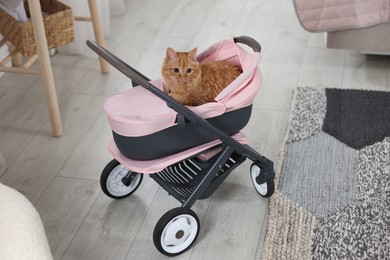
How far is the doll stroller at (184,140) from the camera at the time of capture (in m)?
1.59

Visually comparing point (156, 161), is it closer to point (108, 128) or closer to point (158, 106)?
point (158, 106)

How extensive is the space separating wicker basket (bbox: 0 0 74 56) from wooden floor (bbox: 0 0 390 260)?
30 cm

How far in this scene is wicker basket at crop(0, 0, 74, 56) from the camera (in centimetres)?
214

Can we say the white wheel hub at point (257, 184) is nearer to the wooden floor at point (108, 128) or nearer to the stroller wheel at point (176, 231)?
the wooden floor at point (108, 128)

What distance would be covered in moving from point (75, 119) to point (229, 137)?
0.90 meters

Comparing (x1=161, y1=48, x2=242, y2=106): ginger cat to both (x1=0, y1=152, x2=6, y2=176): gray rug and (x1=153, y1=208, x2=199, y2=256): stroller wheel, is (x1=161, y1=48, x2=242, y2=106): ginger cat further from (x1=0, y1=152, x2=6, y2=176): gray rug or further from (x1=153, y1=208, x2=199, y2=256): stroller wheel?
(x1=0, y1=152, x2=6, y2=176): gray rug

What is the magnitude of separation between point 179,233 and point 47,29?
0.99 metres

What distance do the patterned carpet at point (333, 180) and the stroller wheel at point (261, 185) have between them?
0.04 metres

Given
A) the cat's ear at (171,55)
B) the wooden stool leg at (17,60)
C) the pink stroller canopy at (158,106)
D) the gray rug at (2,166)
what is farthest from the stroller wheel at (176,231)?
the wooden stool leg at (17,60)

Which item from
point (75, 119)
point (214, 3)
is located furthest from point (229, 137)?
point (214, 3)

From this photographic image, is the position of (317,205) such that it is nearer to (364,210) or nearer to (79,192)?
(364,210)

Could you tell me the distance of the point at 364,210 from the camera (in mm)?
1828

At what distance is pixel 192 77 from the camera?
165cm

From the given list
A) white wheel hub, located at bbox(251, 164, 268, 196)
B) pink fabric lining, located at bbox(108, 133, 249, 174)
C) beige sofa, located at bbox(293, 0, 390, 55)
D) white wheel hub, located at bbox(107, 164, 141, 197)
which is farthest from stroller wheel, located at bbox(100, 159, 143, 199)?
beige sofa, located at bbox(293, 0, 390, 55)
